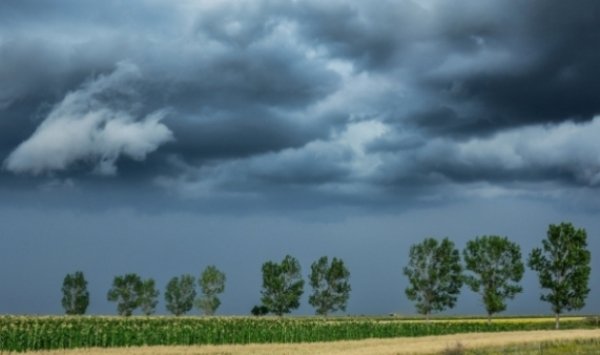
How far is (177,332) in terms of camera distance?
64.9m

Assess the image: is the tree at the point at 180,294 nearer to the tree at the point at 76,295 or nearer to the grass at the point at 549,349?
the tree at the point at 76,295

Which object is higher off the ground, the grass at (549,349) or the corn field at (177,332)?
the corn field at (177,332)

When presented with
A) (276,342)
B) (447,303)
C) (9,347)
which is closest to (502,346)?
(276,342)

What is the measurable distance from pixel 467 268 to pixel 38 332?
279ft

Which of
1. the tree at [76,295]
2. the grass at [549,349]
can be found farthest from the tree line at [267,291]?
the grass at [549,349]

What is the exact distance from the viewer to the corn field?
5562cm

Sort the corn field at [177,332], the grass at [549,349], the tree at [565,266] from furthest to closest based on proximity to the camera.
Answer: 1. the tree at [565,266]
2. the corn field at [177,332]
3. the grass at [549,349]

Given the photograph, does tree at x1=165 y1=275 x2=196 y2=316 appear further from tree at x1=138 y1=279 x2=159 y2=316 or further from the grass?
the grass

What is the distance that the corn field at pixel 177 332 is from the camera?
55.6m

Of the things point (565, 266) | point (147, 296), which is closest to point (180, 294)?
point (147, 296)

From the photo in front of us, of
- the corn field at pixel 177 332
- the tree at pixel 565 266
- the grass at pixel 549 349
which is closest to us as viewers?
the grass at pixel 549 349

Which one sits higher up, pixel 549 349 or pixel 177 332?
pixel 177 332

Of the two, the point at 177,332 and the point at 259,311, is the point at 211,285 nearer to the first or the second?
the point at 259,311

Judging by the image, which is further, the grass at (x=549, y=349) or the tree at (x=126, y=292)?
the tree at (x=126, y=292)
